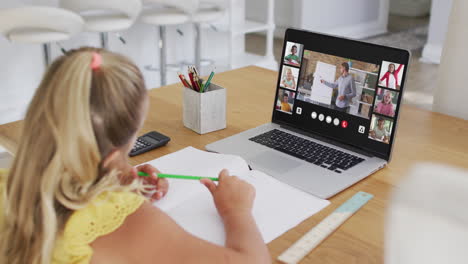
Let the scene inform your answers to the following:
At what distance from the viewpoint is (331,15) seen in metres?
5.54

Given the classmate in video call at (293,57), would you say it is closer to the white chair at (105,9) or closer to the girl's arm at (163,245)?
the girl's arm at (163,245)

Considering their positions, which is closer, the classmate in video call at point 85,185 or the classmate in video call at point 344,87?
Result: the classmate in video call at point 85,185

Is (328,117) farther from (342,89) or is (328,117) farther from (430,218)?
(430,218)

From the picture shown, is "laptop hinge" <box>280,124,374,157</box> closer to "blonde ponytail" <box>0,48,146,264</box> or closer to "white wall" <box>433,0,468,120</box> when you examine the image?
"white wall" <box>433,0,468,120</box>

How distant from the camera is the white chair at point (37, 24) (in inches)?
102

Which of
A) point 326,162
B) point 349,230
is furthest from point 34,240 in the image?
point 326,162

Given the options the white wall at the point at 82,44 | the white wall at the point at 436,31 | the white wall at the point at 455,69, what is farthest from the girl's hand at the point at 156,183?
the white wall at the point at 436,31

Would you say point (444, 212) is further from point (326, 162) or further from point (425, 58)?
point (425, 58)

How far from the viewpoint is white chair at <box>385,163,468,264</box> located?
12.7 inches

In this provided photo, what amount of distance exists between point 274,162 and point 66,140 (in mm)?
575

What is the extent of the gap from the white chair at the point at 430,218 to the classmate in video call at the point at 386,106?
2.60 ft

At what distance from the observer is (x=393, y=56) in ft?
3.67

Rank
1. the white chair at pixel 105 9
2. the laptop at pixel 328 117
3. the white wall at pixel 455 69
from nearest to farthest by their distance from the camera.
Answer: the laptop at pixel 328 117 → the white wall at pixel 455 69 → the white chair at pixel 105 9

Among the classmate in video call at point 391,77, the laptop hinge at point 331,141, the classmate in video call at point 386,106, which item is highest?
the classmate in video call at point 391,77
